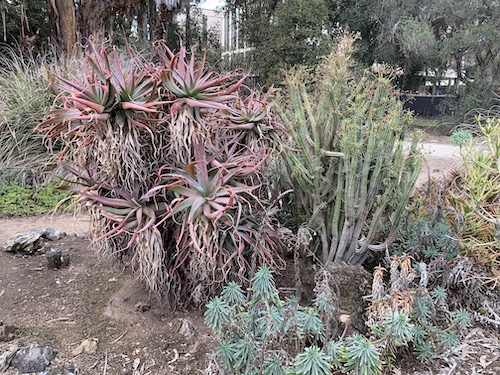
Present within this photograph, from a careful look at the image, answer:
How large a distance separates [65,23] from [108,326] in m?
8.37

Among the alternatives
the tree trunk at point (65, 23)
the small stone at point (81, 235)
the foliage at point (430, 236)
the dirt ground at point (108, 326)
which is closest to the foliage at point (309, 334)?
the dirt ground at point (108, 326)

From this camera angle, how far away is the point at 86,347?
251 cm

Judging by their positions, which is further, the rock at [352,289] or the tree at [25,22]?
the tree at [25,22]

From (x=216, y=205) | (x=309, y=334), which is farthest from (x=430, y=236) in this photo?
(x=216, y=205)

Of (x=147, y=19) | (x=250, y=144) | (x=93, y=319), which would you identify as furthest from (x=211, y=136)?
(x=147, y=19)

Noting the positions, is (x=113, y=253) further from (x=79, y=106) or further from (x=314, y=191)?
(x=314, y=191)

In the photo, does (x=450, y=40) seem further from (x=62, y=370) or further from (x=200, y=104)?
(x=62, y=370)

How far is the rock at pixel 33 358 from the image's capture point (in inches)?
89.7

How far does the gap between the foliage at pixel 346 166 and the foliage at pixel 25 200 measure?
3780 mm

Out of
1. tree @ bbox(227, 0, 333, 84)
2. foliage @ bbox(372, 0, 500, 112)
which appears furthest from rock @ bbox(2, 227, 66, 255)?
foliage @ bbox(372, 0, 500, 112)

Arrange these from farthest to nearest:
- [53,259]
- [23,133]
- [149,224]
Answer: [23,133] → [53,259] → [149,224]

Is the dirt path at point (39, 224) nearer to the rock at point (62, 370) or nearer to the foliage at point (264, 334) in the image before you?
the rock at point (62, 370)

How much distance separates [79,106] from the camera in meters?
2.24

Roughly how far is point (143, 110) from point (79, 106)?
1.13 ft
